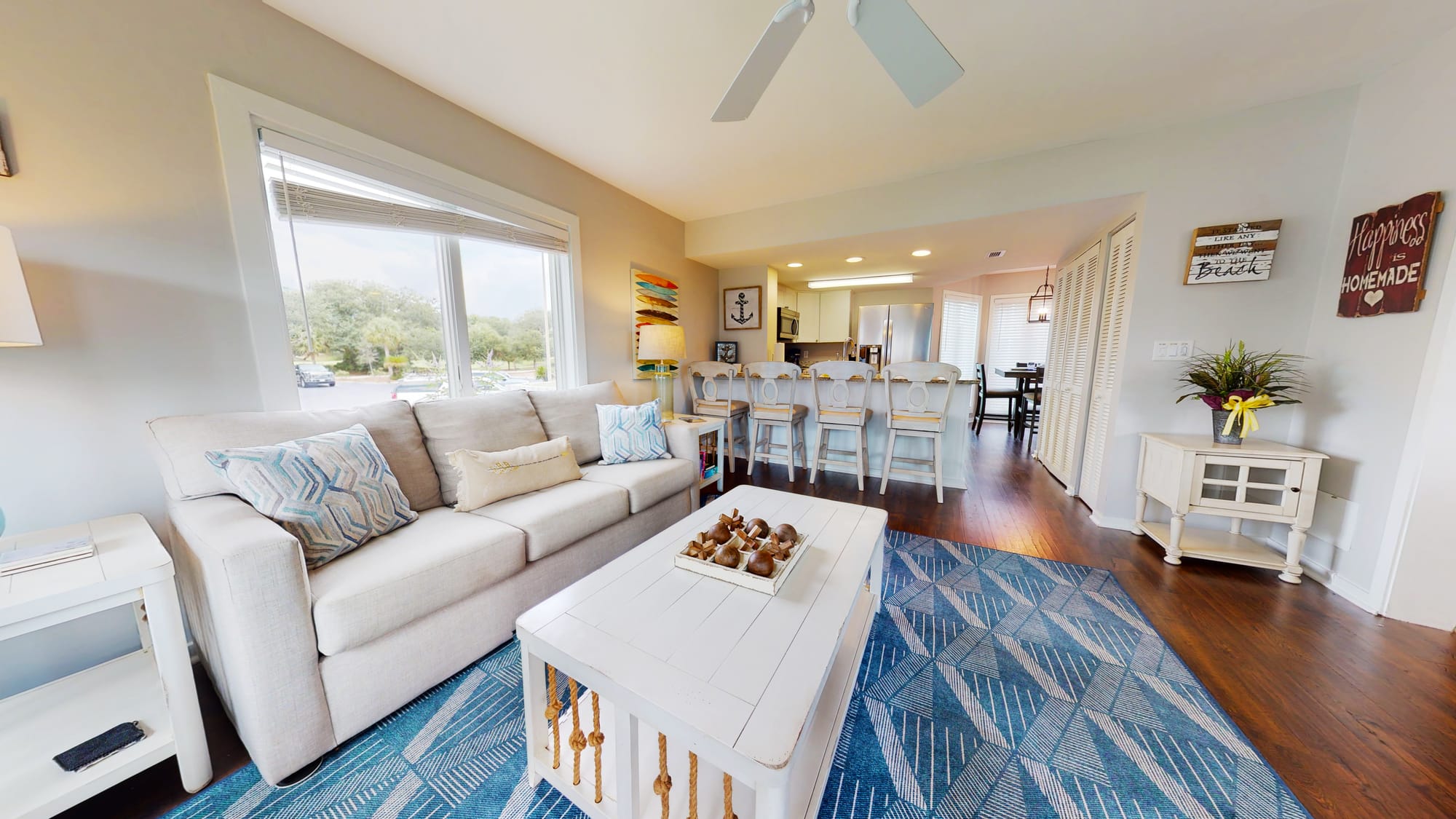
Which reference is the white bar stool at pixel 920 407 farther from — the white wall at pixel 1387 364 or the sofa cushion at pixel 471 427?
the sofa cushion at pixel 471 427

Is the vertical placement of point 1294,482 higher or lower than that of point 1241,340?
lower

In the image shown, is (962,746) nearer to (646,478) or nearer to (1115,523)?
(646,478)

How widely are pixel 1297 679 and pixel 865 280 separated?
14.9ft

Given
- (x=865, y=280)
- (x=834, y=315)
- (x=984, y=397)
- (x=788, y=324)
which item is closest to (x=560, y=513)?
(x=788, y=324)

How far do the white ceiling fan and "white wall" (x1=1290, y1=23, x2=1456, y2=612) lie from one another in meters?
2.10

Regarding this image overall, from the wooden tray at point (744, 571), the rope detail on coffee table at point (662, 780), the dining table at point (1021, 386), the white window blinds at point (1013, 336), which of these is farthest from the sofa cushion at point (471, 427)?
the white window blinds at point (1013, 336)

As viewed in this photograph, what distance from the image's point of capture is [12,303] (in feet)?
3.14

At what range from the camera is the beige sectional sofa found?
40.2 inches

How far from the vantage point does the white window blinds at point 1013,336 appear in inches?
236

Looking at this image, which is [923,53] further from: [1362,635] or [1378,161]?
[1362,635]

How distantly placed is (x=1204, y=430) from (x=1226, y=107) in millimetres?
1684

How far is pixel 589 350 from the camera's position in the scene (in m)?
3.08

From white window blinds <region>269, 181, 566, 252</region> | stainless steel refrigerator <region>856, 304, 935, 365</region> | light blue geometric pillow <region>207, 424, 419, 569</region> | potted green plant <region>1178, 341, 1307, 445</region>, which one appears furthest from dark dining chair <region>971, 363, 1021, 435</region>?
light blue geometric pillow <region>207, 424, 419, 569</region>

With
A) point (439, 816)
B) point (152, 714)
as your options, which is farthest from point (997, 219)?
point (152, 714)
